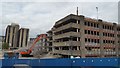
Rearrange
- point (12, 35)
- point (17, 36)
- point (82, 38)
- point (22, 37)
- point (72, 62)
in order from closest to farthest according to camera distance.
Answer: point (72, 62) → point (82, 38) → point (12, 35) → point (17, 36) → point (22, 37)

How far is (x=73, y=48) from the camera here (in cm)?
3272

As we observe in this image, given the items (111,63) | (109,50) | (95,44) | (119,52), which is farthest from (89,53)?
(111,63)

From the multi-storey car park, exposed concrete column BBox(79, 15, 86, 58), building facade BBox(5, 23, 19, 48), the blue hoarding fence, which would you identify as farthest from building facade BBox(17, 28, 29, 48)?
the blue hoarding fence

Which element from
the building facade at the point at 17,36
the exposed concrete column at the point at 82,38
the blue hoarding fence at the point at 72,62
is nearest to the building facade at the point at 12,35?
the building facade at the point at 17,36

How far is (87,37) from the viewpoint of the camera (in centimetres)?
3438

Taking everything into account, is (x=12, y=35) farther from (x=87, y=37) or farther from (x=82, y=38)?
(x=82, y=38)

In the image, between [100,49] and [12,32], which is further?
[12,32]

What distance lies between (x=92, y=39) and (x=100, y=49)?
3.18 metres

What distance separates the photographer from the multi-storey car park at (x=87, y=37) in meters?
32.6

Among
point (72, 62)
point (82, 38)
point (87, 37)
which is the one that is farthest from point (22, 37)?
point (72, 62)

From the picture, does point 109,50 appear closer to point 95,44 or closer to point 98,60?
point 95,44

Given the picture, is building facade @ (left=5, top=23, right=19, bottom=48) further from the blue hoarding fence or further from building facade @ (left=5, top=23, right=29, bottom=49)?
the blue hoarding fence

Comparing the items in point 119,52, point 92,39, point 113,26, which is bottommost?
point 119,52

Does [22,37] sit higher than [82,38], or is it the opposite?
[22,37]
